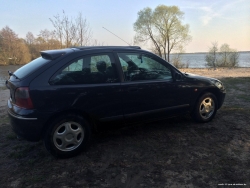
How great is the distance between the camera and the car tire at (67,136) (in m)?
2.95

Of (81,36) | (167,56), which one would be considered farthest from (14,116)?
(167,56)

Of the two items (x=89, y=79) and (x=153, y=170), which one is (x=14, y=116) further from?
(x=153, y=170)

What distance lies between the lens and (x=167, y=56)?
144 ft

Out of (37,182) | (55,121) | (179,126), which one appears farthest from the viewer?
(179,126)

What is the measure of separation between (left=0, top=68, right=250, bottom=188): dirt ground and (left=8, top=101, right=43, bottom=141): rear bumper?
1.52 feet

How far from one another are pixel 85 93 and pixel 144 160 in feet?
4.42

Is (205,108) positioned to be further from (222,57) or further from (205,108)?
(222,57)

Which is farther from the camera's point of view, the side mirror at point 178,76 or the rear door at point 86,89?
the side mirror at point 178,76

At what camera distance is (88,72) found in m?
3.16

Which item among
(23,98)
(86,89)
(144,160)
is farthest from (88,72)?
(144,160)

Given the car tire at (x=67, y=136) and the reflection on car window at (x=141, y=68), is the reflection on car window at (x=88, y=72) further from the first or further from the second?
the car tire at (x=67, y=136)

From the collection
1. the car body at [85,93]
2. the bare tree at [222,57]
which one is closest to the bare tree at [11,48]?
the bare tree at [222,57]

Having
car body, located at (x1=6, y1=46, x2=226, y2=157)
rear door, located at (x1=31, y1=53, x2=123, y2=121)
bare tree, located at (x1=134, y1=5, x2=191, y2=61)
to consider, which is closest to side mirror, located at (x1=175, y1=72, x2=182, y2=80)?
car body, located at (x1=6, y1=46, x2=226, y2=157)

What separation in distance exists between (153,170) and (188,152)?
78cm
